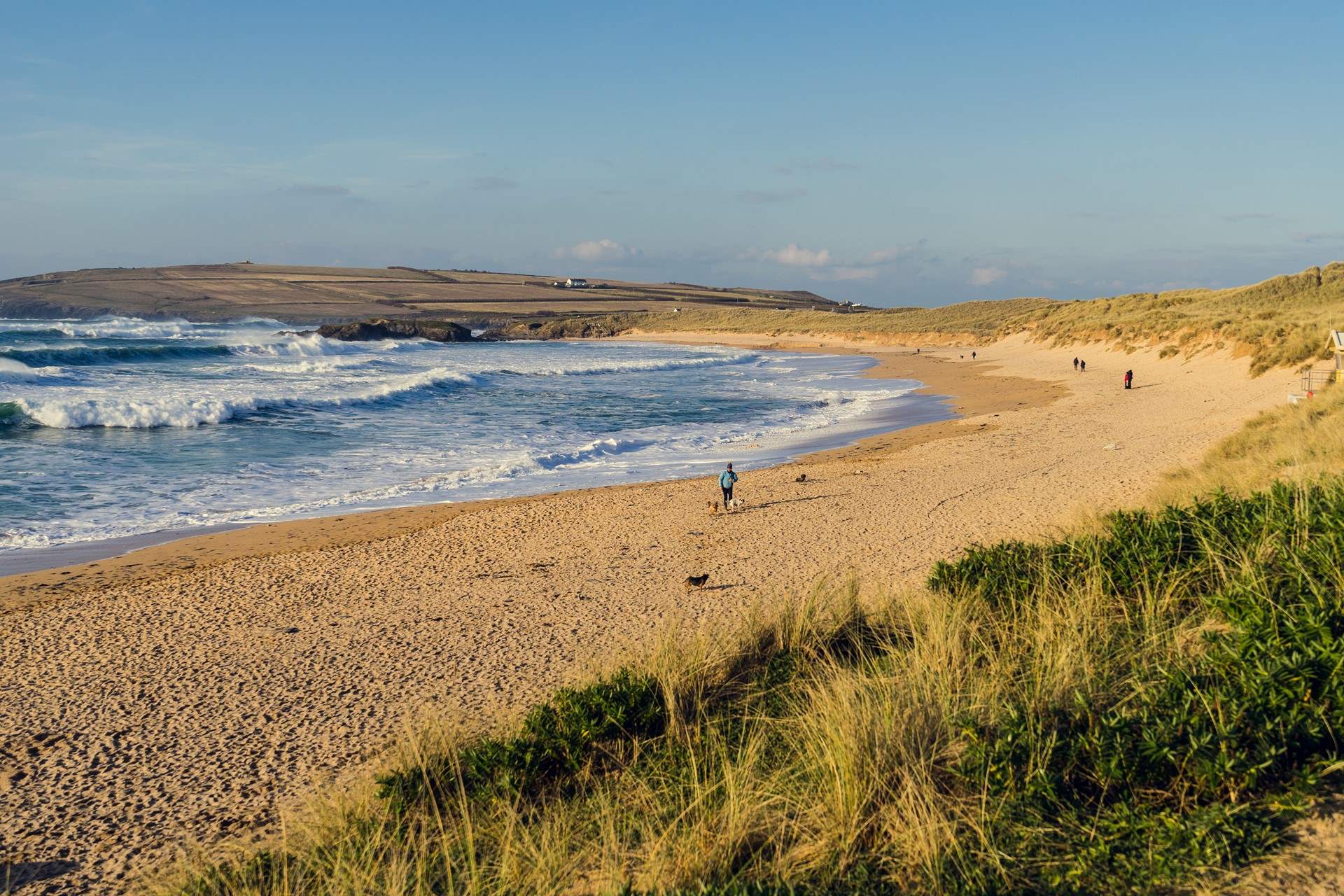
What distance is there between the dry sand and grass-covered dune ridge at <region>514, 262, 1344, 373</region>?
13.8 m

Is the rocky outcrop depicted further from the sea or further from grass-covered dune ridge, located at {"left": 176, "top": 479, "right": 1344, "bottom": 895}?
grass-covered dune ridge, located at {"left": 176, "top": 479, "right": 1344, "bottom": 895}

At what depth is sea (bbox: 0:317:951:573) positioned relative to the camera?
14.3 meters

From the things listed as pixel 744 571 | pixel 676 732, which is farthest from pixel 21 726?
pixel 744 571

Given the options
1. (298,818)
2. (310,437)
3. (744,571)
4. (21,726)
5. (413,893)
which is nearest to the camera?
(413,893)

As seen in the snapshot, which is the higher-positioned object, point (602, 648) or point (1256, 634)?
point (1256, 634)

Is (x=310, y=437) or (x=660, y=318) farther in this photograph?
(x=660, y=318)

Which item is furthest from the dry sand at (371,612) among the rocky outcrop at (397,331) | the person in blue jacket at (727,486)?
the rocky outcrop at (397,331)

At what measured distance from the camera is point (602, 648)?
7266 millimetres

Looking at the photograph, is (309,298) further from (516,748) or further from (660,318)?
(516,748)

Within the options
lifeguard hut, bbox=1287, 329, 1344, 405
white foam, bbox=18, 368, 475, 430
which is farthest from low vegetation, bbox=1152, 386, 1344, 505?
white foam, bbox=18, 368, 475, 430

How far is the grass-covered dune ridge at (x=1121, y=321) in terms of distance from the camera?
2805cm

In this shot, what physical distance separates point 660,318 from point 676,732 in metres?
103

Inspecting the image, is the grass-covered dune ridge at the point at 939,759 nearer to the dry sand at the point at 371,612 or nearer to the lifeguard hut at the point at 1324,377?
the dry sand at the point at 371,612

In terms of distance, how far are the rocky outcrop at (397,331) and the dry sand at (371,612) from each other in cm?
6727
